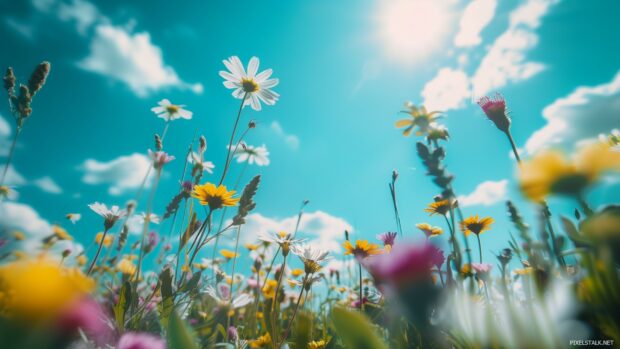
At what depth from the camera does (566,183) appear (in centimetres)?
64

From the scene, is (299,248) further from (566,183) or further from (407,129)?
(566,183)

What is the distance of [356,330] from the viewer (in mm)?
546

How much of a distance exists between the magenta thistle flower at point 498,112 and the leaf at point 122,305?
182 cm

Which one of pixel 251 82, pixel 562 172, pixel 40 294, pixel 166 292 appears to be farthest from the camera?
pixel 251 82

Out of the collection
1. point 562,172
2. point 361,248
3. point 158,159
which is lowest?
point 562,172

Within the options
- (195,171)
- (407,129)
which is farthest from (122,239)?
(407,129)

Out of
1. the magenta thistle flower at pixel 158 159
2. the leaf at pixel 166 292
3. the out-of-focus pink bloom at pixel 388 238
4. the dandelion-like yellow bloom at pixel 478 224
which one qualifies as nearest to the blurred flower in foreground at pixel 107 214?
the magenta thistle flower at pixel 158 159

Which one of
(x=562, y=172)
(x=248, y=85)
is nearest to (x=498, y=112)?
(x=562, y=172)

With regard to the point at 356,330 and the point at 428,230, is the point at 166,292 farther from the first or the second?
the point at 428,230

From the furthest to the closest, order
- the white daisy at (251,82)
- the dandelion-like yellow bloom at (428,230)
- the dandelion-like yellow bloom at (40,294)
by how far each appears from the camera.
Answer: the white daisy at (251,82) < the dandelion-like yellow bloom at (428,230) < the dandelion-like yellow bloom at (40,294)

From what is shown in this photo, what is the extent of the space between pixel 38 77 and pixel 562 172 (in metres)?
2.08

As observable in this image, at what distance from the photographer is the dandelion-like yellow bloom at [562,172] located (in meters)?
0.62

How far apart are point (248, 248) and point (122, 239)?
1.44m

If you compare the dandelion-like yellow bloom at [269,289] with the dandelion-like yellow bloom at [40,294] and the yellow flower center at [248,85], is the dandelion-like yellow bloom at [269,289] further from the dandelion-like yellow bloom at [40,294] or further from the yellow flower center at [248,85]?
the dandelion-like yellow bloom at [40,294]
